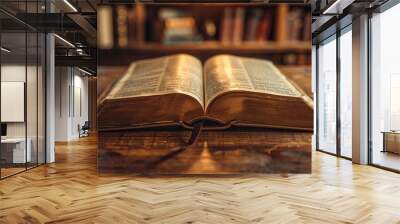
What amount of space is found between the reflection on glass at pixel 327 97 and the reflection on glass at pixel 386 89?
5.69ft

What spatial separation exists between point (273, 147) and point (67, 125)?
10363 mm

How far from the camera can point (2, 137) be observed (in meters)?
5.95

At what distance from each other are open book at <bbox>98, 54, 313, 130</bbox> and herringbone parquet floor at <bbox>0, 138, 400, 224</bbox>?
0.86 metres

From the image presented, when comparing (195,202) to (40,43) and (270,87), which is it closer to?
(270,87)

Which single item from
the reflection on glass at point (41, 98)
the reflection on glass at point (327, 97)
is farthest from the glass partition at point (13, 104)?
the reflection on glass at point (327, 97)

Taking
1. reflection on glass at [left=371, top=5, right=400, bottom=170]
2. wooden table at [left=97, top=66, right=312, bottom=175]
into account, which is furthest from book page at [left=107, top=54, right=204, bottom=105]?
reflection on glass at [left=371, top=5, right=400, bottom=170]

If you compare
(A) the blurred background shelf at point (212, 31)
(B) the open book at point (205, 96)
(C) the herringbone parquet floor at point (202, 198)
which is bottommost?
(C) the herringbone parquet floor at point (202, 198)

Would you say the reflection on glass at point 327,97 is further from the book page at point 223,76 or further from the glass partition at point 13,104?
the glass partition at point 13,104

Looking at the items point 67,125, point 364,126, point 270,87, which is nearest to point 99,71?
point 270,87

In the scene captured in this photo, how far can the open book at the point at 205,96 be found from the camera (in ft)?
18.1

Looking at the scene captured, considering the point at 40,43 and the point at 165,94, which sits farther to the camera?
the point at 40,43

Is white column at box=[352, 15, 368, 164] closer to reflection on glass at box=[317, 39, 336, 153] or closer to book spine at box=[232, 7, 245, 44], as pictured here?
reflection on glass at box=[317, 39, 336, 153]

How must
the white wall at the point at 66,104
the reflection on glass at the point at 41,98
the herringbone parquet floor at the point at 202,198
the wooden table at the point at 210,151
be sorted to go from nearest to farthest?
the herringbone parquet floor at the point at 202,198 → the wooden table at the point at 210,151 → the reflection on glass at the point at 41,98 → the white wall at the point at 66,104

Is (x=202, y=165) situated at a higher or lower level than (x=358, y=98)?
lower
